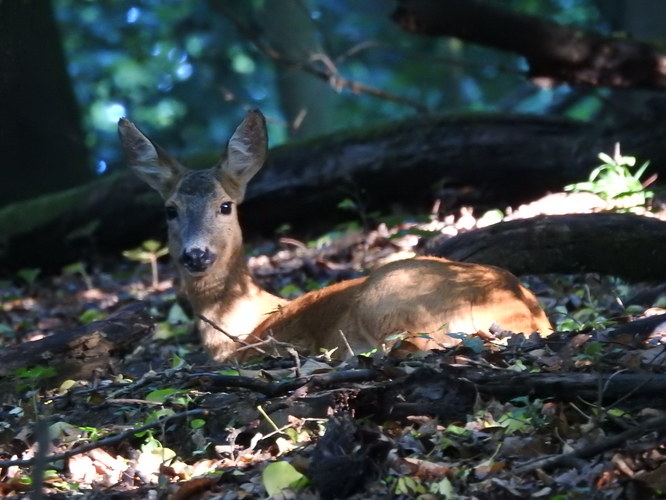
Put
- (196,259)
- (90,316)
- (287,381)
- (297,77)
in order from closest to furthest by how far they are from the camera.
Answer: (287,381)
(196,259)
(90,316)
(297,77)

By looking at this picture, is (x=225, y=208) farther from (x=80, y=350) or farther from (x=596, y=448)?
(x=596, y=448)

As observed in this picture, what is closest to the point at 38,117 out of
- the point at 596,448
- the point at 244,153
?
the point at 244,153

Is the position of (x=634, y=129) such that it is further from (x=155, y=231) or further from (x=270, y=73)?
(x=270, y=73)

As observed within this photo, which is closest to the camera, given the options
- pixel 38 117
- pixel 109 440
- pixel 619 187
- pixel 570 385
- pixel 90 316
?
pixel 570 385

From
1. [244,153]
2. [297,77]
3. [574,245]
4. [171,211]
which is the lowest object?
[297,77]

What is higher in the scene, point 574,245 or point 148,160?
point 148,160

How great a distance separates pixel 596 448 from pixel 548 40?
228 inches

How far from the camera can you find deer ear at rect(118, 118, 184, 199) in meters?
7.18

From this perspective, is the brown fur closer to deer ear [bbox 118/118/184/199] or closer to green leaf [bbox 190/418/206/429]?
green leaf [bbox 190/418/206/429]

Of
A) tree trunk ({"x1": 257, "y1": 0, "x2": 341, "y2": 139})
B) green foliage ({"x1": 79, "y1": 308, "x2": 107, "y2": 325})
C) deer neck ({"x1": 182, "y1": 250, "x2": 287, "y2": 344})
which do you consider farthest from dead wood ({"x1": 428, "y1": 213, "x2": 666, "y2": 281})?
tree trunk ({"x1": 257, "y1": 0, "x2": 341, "y2": 139})

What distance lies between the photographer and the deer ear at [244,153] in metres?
7.16

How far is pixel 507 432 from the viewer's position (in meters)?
4.09

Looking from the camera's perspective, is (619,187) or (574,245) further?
(619,187)

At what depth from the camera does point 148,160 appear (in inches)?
285
